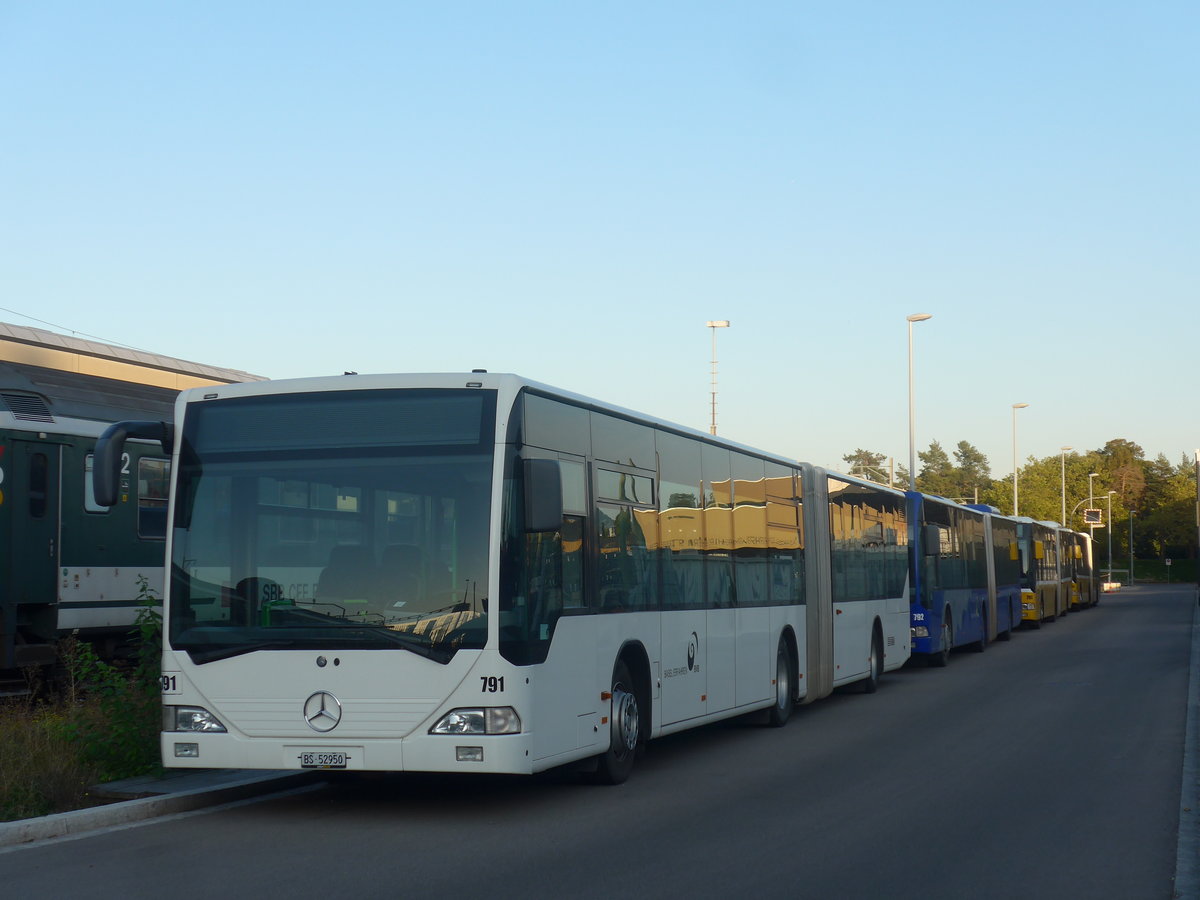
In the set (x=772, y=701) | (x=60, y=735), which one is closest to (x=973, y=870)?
(x=60, y=735)

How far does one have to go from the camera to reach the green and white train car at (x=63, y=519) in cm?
1698

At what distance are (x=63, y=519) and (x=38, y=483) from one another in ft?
1.84

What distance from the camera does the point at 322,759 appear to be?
952 cm

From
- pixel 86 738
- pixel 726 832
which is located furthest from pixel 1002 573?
pixel 86 738

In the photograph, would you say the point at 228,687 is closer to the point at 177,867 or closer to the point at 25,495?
the point at 177,867

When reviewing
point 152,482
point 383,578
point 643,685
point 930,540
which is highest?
point 152,482

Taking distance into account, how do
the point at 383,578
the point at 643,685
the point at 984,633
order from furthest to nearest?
the point at 984,633
the point at 643,685
the point at 383,578

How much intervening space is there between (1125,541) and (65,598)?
146m

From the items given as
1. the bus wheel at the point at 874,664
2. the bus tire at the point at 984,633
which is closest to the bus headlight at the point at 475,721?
the bus wheel at the point at 874,664

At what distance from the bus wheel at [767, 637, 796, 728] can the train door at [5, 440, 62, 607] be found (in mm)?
8864

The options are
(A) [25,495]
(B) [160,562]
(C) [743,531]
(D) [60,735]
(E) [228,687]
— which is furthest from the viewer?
(B) [160,562]

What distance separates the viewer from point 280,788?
11.2m

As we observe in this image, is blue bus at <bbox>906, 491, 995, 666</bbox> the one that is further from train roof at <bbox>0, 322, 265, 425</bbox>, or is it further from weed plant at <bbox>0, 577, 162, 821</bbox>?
weed plant at <bbox>0, 577, 162, 821</bbox>

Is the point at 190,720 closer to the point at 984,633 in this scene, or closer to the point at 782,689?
the point at 782,689
